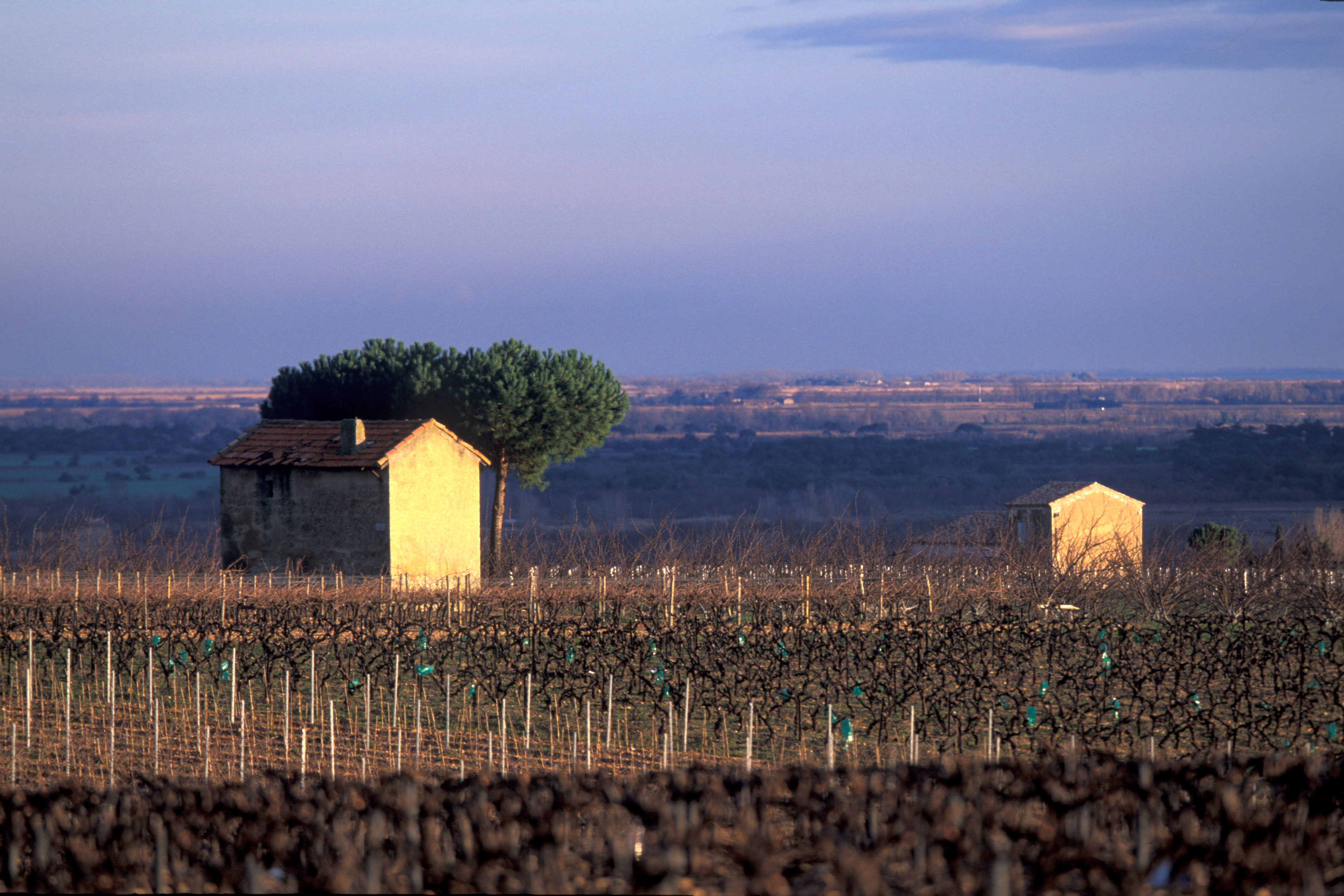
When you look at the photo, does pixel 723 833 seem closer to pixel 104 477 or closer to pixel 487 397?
pixel 487 397

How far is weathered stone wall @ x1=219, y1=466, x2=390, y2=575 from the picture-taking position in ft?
86.0

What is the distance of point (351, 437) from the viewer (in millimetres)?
26828

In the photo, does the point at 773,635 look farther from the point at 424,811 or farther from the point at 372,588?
the point at 424,811

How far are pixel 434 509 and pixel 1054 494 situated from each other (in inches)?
595

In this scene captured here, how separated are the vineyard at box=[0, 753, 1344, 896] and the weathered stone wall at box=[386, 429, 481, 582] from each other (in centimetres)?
1977

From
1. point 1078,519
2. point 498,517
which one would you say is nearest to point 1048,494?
point 1078,519

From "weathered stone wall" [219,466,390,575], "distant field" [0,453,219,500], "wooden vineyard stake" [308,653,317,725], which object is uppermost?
"weathered stone wall" [219,466,390,575]

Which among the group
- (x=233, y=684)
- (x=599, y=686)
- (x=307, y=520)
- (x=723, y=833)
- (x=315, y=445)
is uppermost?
(x=315, y=445)

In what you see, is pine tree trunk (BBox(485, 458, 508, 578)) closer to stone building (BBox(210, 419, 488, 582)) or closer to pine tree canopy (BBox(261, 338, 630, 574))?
pine tree canopy (BBox(261, 338, 630, 574))

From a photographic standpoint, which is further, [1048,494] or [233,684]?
[1048,494]

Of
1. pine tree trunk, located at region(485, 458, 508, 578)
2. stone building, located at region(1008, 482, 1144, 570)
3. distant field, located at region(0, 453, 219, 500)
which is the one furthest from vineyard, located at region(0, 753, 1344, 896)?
distant field, located at region(0, 453, 219, 500)

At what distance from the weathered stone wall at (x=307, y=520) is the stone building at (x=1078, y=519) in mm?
14086

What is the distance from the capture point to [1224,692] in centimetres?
1486

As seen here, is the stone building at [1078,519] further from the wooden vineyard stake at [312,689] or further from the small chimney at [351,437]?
the wooden vineyard stake at [312,689]
